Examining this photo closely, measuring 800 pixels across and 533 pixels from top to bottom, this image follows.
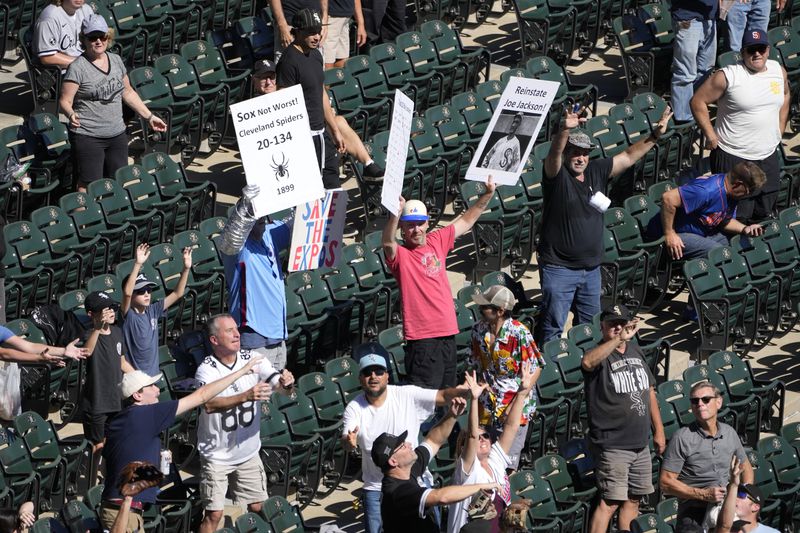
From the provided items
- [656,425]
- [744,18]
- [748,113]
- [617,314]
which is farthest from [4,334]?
[744,18]

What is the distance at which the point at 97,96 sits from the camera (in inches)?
535

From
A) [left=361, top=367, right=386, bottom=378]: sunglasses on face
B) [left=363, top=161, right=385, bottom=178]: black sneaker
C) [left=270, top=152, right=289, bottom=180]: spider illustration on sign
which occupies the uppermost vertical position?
[left=270, top=152, right=289, bottom=180]: spider illustration on sign

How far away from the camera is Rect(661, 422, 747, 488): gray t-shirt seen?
11852 millimetres

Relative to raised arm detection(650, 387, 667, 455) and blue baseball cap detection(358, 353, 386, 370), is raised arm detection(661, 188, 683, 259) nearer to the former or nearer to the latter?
raised arm detection(650, 387, 667, 455)

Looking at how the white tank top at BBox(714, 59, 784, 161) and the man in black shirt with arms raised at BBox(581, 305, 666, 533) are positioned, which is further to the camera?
the white tank top at BBox(714, 59, 784, 161)

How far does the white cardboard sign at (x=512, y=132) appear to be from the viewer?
42.6 feet

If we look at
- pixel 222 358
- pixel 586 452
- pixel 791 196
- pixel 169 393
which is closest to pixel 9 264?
pixel 169 393

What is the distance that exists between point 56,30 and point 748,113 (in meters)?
5.59

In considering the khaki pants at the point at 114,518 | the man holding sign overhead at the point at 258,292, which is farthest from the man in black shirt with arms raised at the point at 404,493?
the man holding sign overhead at the point at 258,292

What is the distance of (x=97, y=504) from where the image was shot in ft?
34.7

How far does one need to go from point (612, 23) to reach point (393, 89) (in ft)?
8.90

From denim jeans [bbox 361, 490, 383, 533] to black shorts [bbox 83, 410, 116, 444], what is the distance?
1.87 m

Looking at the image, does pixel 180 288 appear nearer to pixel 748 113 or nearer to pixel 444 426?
pixel 444 426

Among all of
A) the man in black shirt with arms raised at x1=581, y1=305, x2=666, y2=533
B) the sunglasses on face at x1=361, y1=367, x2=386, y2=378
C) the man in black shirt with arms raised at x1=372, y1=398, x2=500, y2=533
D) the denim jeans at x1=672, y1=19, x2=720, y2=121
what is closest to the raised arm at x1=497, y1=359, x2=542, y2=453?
the sunglasses on face at x1=361, y1=367, x2=386, y2=378
